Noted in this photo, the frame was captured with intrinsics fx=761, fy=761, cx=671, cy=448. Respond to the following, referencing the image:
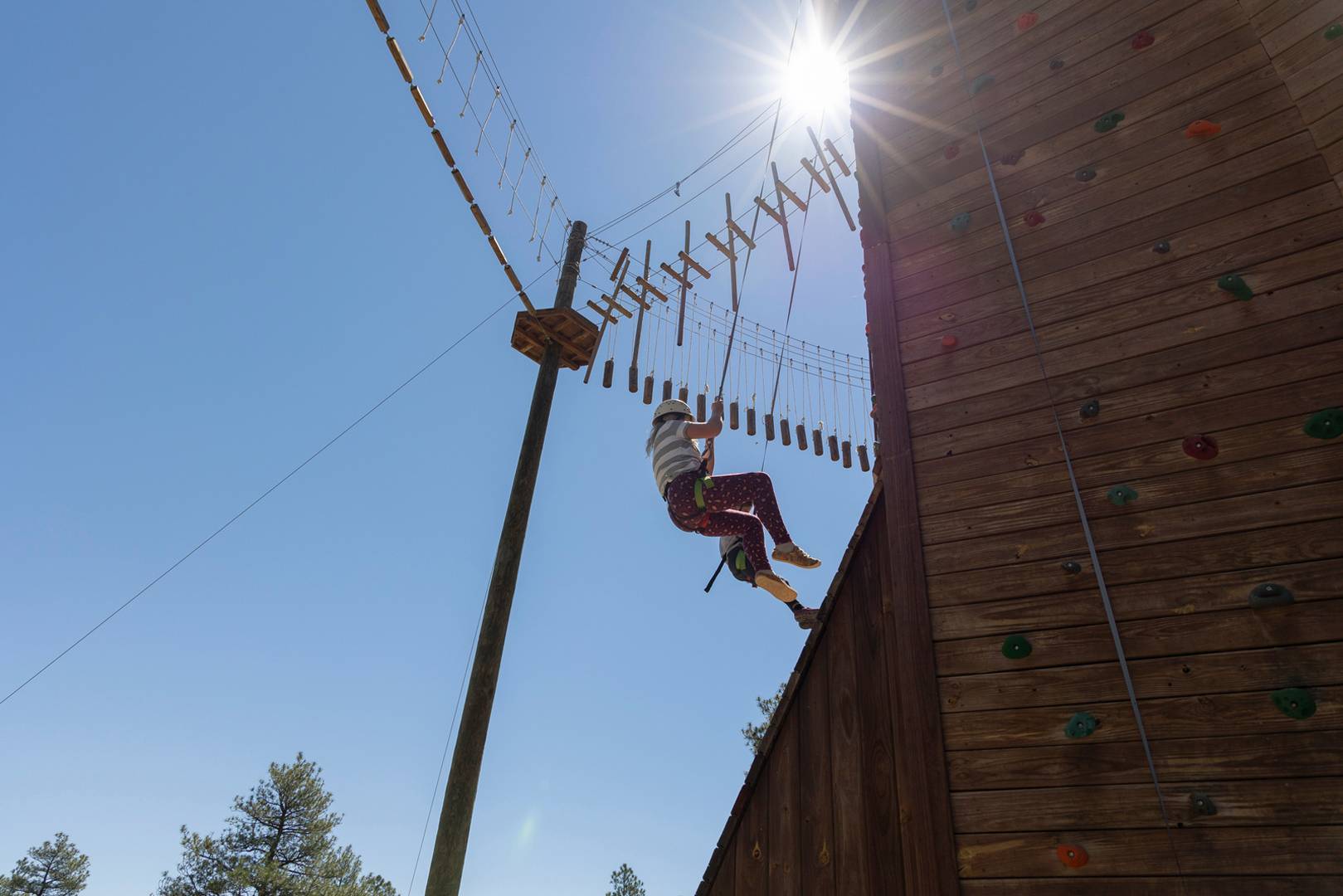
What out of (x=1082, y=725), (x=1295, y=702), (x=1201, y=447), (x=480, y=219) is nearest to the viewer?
(x=1295, y=702)

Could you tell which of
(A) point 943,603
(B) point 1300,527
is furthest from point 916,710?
(B) point 1300,527

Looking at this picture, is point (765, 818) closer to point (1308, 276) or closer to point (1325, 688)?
point (1325, 688)

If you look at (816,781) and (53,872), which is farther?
(53,872)

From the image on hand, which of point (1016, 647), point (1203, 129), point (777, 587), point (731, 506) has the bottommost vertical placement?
point (1016, 647)

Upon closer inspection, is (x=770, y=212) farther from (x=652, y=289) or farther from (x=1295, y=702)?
(x=1295, y=702)

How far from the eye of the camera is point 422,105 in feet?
19.3

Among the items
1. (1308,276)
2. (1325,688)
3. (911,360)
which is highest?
(911,360)

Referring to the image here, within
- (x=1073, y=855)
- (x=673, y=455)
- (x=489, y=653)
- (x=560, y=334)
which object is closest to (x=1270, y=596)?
(x=1073, y=855)

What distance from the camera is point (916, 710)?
229 cm

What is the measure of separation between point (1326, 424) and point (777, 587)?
87.2 inches

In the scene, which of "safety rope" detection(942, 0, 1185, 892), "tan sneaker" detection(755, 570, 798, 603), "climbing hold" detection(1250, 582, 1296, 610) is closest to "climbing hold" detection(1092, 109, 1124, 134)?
"safety rope" detection(942, 0, 1185, 892)

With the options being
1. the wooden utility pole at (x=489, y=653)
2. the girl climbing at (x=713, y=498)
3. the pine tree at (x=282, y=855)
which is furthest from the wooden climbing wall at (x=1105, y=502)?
the pine tree at (x=282, y=855)

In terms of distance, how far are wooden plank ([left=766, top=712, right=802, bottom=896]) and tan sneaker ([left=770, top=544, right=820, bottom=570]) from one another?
1.46m

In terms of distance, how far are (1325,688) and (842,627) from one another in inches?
50.4
